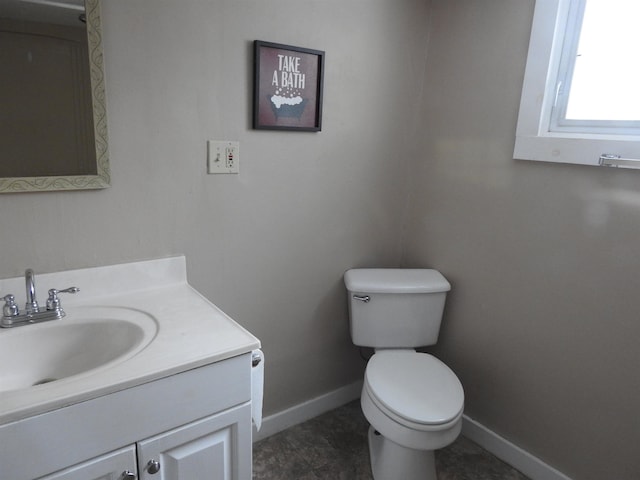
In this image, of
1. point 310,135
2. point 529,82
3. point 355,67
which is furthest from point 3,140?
point 529,82

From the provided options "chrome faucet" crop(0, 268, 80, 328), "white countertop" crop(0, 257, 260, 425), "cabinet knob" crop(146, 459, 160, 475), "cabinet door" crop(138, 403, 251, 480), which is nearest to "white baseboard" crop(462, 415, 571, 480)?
"cabinet door" crop(138, 403, 251, 480)

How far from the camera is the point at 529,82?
157cm

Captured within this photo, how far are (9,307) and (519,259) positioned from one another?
1708mm

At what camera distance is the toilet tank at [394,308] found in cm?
180

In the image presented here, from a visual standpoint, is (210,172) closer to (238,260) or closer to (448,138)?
(238,260)

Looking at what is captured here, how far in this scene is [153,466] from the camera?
98 cm

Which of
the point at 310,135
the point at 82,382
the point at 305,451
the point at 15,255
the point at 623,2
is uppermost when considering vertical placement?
the point at 623,2

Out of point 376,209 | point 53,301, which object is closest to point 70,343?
point 53,301

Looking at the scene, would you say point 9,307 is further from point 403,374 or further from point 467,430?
point 467,430

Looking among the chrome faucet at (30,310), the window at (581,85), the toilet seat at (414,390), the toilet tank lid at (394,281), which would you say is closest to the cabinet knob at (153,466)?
the chrome faucet at (30,310)

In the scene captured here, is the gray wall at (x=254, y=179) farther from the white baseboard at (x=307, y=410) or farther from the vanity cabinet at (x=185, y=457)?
the vanity cabinet at (x=185, y=457)

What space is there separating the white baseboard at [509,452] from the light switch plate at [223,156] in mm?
1540

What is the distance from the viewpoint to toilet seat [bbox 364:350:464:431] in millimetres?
1402

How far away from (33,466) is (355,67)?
5.36ft
